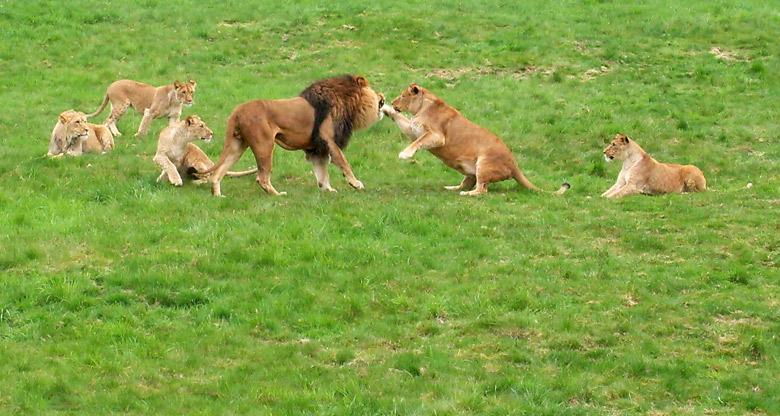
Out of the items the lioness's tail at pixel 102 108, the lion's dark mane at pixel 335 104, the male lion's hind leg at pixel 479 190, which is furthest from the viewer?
the lioness's tail at pixel 102 108

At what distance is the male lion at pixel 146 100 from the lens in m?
17.8

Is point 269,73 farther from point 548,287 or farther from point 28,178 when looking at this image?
point 548,287

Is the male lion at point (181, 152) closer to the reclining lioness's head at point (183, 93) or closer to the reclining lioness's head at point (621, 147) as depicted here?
the reclining lioness's head at point (183, 93)

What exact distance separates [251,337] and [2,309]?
239cm

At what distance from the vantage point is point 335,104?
14.3 metres

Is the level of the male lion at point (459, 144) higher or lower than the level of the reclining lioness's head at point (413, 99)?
lower

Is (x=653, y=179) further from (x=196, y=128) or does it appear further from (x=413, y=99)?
(x=196, y=128)

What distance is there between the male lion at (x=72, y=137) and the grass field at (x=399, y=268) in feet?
1.17

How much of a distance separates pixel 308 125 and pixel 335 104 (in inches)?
21.8

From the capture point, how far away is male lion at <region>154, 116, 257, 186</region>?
14.0m

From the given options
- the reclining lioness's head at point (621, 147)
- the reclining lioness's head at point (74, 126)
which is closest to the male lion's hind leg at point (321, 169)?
the reclining lioness's head at point (74, 126)

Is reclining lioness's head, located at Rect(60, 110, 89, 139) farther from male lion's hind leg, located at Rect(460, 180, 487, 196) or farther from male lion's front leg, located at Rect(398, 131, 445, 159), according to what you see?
male lion's hind leg, located at Rect(460, 180, 487, 196)

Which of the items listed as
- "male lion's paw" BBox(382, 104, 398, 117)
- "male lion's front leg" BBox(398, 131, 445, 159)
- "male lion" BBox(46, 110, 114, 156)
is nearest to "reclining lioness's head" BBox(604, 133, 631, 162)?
"male lion's front leg" BBox(398, 131, 445, 159)

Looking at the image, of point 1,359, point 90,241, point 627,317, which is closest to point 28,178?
point 90,241
